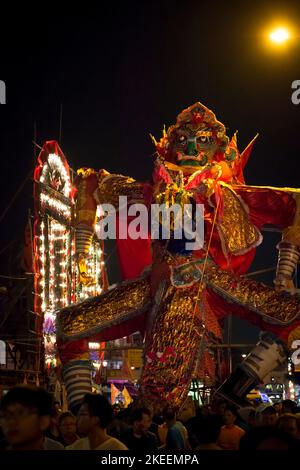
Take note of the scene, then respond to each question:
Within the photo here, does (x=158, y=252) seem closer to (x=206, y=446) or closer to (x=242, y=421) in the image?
(x=242, y=421)

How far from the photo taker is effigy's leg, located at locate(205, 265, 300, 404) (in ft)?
29.6

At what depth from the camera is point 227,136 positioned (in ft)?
34.7

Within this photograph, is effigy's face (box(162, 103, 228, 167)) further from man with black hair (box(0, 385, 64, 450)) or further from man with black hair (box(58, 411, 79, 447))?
man with black hair (box(0, 385, 64, 450))

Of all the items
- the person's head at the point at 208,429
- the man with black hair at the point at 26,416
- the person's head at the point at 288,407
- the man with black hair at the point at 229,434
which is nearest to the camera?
the man with black hair at the point at 26,416

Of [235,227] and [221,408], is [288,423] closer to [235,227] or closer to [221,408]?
[221,408]

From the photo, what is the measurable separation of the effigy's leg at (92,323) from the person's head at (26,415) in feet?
19.3

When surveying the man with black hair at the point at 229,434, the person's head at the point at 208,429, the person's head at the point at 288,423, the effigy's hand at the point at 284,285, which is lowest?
the man with black hair at the point at 229,434

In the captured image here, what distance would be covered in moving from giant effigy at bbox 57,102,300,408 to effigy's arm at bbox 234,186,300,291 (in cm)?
1

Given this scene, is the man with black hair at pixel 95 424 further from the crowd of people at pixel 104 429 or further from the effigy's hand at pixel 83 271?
the effigy's hand at pixel 83 271

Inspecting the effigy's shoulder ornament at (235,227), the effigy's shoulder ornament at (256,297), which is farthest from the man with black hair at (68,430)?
the effigy's shoulder ornament at (235,227)

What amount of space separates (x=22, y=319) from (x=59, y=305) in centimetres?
324

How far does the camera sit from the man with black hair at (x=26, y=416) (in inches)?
123

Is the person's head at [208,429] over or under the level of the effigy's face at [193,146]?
under

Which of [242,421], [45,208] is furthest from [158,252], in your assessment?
[45,208]
